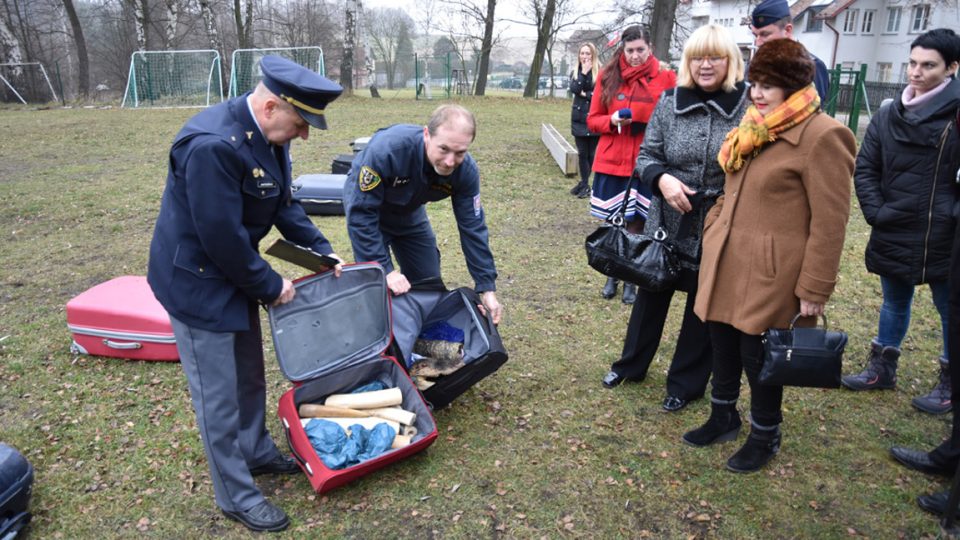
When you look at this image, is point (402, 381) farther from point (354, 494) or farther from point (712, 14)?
point (712, 14)

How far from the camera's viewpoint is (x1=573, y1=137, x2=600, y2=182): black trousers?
8.21m

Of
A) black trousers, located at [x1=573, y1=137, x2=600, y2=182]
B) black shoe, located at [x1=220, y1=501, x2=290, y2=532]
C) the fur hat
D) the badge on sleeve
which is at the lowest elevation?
black shoe, located at [x1=220, y1=501, x2=290, y2=532]

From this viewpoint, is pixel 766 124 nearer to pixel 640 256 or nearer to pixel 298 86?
pixel 640 256

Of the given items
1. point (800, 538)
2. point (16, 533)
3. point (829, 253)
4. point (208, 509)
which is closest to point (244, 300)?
point (208, 509)

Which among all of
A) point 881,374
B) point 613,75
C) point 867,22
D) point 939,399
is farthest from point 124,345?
point 867,22

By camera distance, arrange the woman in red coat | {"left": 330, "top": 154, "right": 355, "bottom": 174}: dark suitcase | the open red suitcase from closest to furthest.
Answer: the open red suitcase < the woman in red coat < {"left": 330, "top": 154, "right": 355, "bottom": 174}: dark suitcase

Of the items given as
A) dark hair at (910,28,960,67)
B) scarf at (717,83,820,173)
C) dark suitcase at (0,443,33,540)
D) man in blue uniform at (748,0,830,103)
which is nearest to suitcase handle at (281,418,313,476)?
dark suitcase at (0,443,33,540)

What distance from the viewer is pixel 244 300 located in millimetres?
2652

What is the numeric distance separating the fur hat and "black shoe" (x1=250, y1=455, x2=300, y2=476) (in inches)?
104

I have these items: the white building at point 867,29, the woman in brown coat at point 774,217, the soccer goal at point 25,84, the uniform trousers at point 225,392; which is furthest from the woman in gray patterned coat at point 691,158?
the white building at point 867,29

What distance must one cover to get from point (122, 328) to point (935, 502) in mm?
4357

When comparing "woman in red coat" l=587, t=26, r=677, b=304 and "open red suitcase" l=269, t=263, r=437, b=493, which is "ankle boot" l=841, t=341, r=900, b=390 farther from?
"open red suitcase" l=269, t=263, r=437, b=493

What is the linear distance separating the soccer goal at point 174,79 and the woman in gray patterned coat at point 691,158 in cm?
1684

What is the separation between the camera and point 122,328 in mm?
4160
